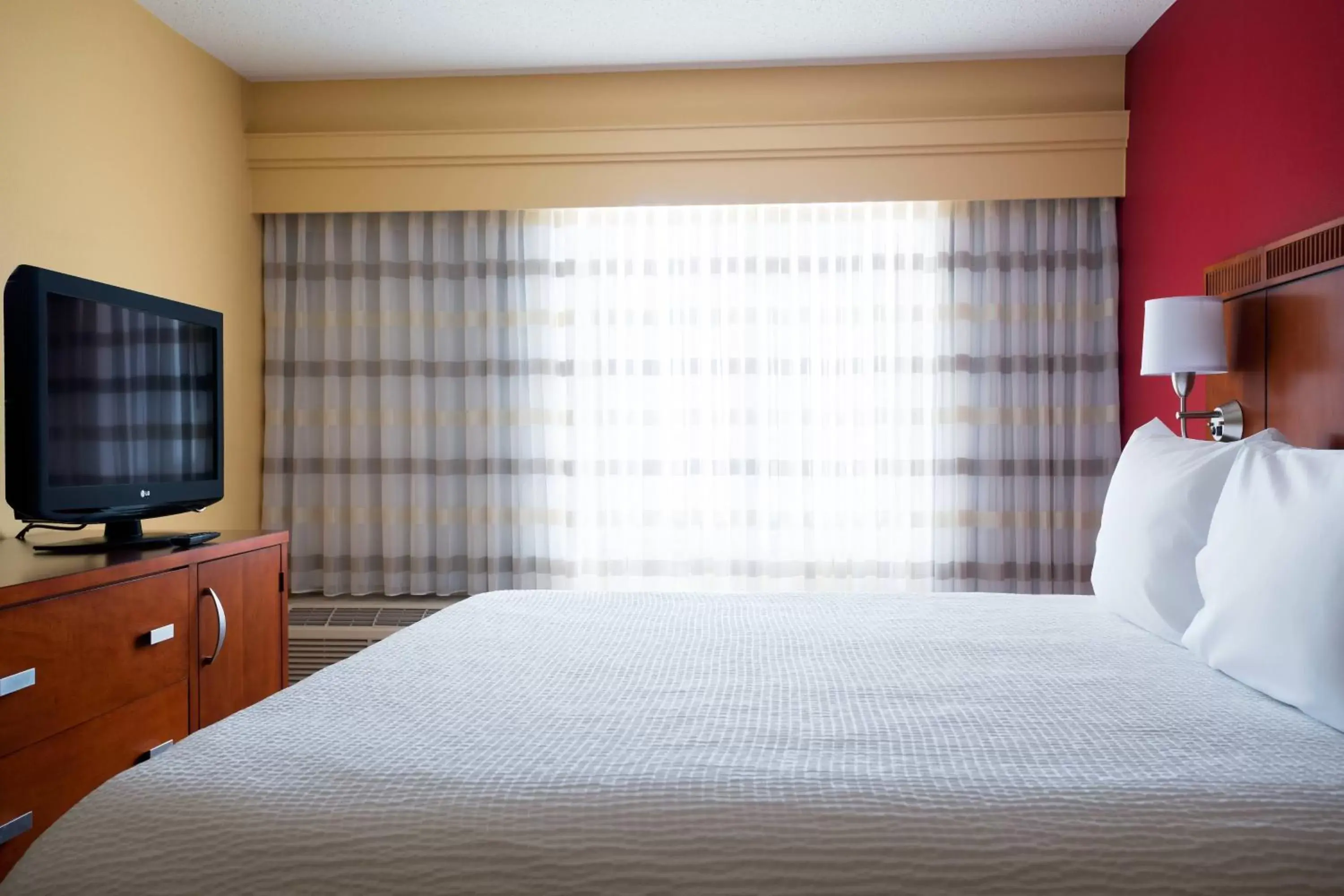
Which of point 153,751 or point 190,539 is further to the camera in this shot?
point 190,539

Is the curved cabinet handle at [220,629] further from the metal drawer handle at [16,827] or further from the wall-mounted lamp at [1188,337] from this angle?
the wall-mounted lamp at [1188,337]

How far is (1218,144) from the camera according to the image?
3.00 meters

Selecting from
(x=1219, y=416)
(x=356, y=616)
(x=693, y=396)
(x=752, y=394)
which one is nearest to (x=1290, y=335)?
(x=1219, y=416)

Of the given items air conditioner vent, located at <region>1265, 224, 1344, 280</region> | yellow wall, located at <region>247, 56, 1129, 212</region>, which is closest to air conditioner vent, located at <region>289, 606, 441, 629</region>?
yellow wall, located at <region>247, 56, 1129, 212</region>

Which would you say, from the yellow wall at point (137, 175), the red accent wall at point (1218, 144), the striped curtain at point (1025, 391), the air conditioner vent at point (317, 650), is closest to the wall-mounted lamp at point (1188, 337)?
the red accent wall at point (1218, 144)

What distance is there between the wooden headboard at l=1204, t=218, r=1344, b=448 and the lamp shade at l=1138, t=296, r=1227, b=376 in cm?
10

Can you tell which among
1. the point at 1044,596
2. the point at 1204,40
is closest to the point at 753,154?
the point at 1204,40

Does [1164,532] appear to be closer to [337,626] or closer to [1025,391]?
[1025,391]

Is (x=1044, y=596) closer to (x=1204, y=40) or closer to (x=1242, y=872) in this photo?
(x=1242, y=872)

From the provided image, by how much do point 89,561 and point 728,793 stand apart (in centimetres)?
184

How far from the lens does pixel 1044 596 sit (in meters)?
2.40

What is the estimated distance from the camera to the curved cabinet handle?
8.33ft

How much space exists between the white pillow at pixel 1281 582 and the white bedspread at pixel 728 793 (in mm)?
57

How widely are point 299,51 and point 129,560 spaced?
90.8 inches
